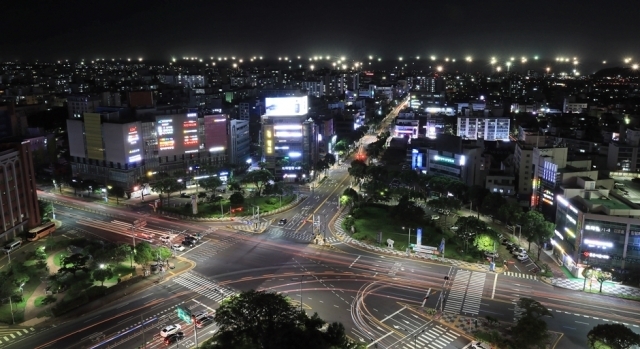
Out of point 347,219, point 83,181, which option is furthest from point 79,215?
point 347,219

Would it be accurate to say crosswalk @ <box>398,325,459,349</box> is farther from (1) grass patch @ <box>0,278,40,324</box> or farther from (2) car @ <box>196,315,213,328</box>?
(1) grass patch @ <box>0,278,40,324</box>

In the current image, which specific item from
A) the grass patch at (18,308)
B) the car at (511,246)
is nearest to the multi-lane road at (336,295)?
the grass patch at (18,308)

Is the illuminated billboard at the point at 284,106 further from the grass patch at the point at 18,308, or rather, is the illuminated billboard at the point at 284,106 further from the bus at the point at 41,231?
the grass patch at the point at 18,308

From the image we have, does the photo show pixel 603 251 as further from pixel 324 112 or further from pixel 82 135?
pixel 324 112

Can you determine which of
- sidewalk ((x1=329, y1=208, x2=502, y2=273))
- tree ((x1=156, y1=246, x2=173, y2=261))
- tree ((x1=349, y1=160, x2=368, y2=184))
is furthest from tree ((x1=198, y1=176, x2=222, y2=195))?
tree ((x1=156, y1=246, x2=173, y2=261))

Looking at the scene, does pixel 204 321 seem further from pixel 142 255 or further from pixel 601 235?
pixel 601 235

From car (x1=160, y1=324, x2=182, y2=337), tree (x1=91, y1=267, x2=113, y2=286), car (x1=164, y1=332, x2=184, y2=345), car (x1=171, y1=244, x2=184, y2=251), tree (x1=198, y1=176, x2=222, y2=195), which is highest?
tree (x1=198, y1=176, x2=222, y2=195)
